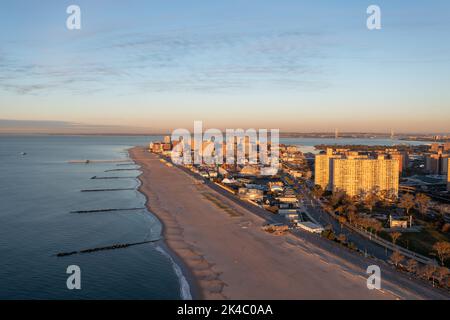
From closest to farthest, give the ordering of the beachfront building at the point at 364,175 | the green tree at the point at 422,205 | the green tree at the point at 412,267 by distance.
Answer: the green tree at the point at 412,267 → the green tree at the point at 422,205 → the beachfront building at the point at 364,175

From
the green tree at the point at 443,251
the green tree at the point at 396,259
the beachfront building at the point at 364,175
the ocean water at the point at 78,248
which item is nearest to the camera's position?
the ocean water at the point at 78,248

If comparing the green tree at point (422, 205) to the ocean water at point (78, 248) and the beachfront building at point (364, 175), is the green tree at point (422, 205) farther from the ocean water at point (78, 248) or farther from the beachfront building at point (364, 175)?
the ocean water at point (78, 248)

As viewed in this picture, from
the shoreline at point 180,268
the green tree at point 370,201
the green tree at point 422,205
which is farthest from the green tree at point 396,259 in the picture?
the green tree at point 370,201

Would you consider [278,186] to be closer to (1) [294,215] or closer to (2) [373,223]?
(1) [294,215]

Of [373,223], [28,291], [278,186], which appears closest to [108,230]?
[28,291]

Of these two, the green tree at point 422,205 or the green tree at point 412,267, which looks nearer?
the green tree at point 412,267

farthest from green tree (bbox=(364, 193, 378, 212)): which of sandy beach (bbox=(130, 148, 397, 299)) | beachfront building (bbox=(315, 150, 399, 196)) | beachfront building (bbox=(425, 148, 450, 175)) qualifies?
beachfront building (bbox=(425, 148, 450, 175))

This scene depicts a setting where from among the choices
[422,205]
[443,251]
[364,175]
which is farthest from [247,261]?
[364,175]

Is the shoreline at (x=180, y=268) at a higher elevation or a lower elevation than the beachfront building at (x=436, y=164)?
lower
